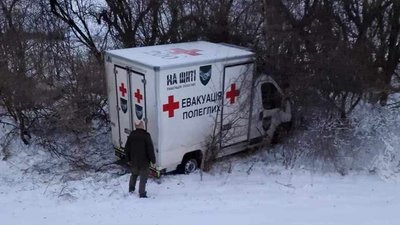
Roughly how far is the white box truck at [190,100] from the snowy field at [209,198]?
2.17ft

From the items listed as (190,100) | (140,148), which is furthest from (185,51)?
(140,148)

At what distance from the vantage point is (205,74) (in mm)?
10391

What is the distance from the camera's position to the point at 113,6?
48.5 feet

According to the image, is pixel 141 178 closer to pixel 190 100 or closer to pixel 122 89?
pixel 190 100

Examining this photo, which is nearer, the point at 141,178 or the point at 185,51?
the point at 141,178

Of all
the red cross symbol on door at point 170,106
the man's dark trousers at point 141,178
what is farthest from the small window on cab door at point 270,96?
the man's dark trousers at point 141,178

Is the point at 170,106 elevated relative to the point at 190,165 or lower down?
elevated

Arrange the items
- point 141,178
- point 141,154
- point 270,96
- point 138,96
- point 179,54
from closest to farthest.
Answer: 1. point 141,178
2. point 141,154
3. point 138,96
4. point 179,54
5. point 270,96

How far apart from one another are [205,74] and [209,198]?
2.56 meters

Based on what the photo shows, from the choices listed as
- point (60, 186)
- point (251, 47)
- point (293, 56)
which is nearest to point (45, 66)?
point (60, 186)

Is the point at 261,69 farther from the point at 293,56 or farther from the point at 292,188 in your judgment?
the point at 292,188

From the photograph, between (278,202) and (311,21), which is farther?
(311,21)

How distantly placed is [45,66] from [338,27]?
6.91 metres

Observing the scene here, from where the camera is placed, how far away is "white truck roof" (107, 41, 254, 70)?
9.91 meters
